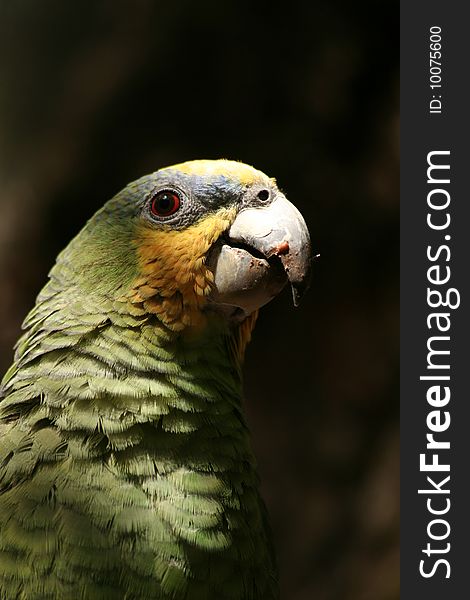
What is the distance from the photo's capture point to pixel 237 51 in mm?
3219

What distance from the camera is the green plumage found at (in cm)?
147

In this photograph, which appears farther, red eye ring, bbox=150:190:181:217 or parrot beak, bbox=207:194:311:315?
red eye ring, bbox=150:190:181:217

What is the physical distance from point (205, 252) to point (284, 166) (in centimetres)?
176

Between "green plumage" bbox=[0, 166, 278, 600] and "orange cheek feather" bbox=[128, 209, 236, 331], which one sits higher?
"orange cheek feather" bbox=[128, 209, 236, 331]

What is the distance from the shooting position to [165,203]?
5.56 ft

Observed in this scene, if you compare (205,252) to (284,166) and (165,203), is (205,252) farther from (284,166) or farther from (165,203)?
(284,166)

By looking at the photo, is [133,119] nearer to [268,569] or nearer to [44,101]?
[44,101]

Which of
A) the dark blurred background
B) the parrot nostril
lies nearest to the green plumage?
the parrot nostril

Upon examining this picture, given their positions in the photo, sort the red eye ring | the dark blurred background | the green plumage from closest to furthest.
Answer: the green plumage, the red eye ring, the dark blurred background

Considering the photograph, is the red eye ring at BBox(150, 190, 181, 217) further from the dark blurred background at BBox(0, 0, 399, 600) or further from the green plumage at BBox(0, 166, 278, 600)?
the dark blurred background at BBox(0, 0, 399, 600)

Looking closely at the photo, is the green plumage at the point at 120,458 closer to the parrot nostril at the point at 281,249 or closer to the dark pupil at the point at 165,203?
the dark pupil at the point at 165,203

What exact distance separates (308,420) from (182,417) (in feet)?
6.49

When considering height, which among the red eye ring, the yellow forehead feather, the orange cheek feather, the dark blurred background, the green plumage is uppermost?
the dark blurred background

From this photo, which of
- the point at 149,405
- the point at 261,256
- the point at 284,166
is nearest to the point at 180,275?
the point at 261,256
